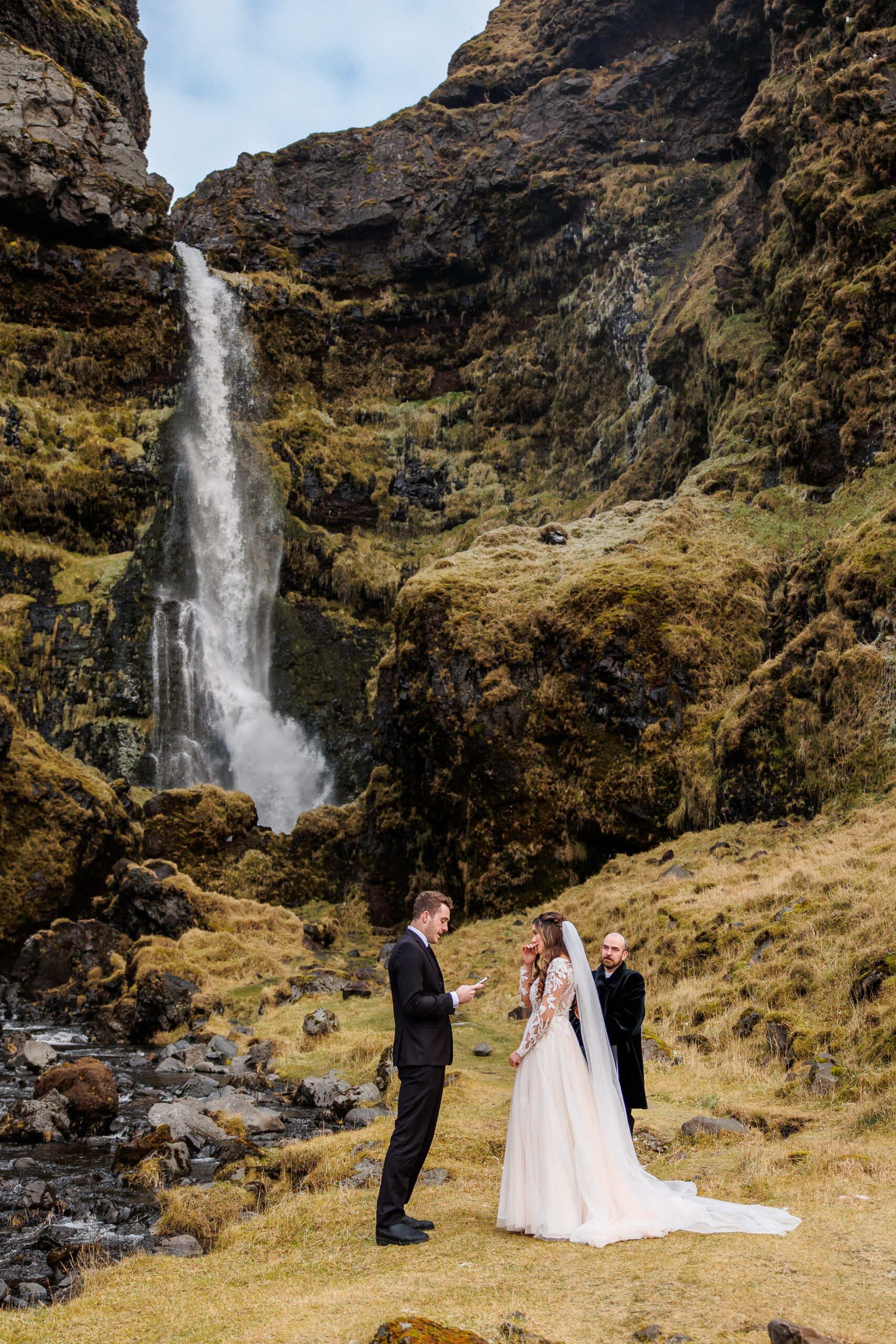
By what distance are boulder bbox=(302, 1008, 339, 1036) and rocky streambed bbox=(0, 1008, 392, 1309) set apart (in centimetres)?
85

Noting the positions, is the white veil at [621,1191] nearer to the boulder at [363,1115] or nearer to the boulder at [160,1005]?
the boulder at [363,1115]

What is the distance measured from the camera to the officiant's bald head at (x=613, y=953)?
7828 millimetres

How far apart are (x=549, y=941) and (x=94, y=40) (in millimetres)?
72079

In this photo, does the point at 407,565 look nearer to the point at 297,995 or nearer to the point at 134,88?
the point at 297,995

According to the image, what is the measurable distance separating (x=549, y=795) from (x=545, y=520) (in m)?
28.4

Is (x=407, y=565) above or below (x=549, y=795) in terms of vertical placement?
above

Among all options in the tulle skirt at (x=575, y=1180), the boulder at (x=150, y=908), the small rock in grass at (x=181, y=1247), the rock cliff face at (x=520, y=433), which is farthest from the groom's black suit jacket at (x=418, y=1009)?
the boulder at (x=150, y=908)

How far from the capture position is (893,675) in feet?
55.9

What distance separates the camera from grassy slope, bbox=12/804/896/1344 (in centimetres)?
486

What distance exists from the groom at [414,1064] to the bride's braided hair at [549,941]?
629 millimetres

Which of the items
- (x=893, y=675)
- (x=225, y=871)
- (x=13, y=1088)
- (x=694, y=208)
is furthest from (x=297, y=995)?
(x=694, y=208)

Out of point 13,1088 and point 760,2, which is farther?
point 760,2

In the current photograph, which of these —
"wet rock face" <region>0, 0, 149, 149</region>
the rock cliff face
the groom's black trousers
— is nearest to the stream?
the groom's black trousers

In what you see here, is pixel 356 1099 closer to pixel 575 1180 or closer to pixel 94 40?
pixel 575 1180
